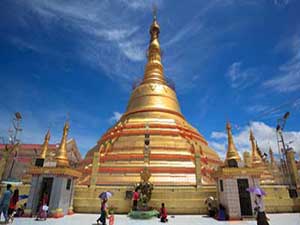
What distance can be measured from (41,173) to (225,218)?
12.7m

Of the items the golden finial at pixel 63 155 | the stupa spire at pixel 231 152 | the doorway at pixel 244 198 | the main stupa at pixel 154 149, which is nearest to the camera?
the doorway at pixel 244 198

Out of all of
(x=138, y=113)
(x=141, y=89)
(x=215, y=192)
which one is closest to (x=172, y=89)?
(x=141, y=89)

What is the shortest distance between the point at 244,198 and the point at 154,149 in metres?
10.4

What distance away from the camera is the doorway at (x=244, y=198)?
13.1m

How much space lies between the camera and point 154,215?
1377cm

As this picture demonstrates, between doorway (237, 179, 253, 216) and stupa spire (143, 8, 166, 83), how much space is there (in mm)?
22998

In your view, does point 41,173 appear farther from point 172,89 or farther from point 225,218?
point 172,89

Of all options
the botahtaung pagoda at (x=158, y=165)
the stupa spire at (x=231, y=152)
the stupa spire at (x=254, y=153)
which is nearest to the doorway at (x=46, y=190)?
the botahtaung pagoda at (x=158, y=165)

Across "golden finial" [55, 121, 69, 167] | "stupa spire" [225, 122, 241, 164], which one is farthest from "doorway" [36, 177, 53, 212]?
"stupa spire" [225, 122, 241, 164]

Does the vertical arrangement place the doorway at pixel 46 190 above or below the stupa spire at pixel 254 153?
below

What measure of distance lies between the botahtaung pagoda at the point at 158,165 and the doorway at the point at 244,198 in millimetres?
657

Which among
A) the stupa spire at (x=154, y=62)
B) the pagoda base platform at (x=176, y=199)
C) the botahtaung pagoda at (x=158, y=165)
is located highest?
the stupa spire at (x=154, y=62)

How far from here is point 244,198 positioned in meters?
13.5

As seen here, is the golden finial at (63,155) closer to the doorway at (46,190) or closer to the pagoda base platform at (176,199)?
the doorway at (46,190)
